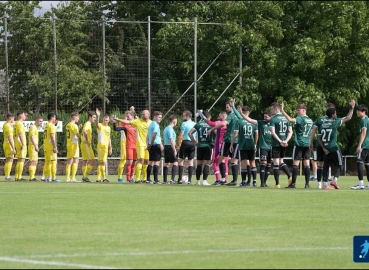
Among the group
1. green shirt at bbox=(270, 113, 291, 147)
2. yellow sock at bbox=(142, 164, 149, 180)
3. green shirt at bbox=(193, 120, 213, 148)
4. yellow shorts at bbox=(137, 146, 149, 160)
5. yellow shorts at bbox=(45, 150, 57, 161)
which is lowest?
yellow sock at bbox=(142, 164, 149, 180)

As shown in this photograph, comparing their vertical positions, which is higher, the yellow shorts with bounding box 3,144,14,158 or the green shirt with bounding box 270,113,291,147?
the green shirt with bounding box 270,113,291,147

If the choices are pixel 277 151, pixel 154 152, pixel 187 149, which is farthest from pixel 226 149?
pixel 277 151

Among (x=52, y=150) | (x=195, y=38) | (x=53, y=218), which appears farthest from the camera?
(x=195, y=38)

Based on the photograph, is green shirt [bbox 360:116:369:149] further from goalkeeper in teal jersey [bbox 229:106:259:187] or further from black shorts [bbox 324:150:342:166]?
goalkeeper in teal jersey [bbox 229:106:259:187]

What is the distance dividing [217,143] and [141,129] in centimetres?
245

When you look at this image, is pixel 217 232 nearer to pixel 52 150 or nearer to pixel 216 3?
pixel 52 150

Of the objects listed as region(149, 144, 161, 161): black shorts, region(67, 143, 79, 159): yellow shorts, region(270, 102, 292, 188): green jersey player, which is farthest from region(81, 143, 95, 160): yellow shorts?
region(270, 102, 292, 188): green jersey player

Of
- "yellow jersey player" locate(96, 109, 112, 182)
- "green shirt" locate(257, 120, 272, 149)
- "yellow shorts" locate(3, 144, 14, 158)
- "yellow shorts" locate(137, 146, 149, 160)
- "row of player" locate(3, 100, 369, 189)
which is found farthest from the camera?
"yellow shorts" locate(3, 144, 14, 158)

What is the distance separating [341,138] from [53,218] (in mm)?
33704

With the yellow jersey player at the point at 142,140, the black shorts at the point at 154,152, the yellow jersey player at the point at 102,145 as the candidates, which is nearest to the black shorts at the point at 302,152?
the black shorts at the point at 154,152

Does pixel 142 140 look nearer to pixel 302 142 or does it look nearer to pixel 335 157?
pixel 302 142

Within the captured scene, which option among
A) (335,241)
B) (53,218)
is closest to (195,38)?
(53,218)

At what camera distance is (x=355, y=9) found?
47062 mm

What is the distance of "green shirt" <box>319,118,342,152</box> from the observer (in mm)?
24719
